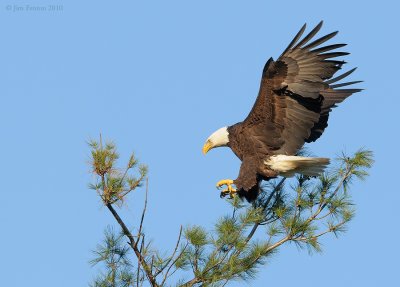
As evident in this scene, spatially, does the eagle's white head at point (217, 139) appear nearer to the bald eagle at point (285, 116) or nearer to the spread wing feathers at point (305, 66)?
the bald eagle at point (285, 116)

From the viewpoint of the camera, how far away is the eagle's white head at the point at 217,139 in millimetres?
7637

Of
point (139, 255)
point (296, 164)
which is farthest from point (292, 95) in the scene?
point (139, 255)

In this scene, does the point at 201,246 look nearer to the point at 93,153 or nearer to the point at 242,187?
the point at 93,153

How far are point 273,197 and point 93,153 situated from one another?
Result: 1.83 meters

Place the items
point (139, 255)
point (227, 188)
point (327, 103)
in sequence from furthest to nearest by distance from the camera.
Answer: point (327, 103), point (227, 188), point (139, 255)

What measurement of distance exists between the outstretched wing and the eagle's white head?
0.33 meters

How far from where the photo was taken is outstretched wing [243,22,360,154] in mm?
7059

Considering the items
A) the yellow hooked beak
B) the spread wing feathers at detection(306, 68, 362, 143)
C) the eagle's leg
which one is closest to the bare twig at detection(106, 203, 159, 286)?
the eagle's leg

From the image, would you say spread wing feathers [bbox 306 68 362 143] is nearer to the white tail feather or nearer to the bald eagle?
the bald eagle

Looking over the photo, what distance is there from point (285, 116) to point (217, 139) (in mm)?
807

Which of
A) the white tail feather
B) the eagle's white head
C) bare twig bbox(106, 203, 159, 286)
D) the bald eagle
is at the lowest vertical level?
bare twig bbox(106, 203, 159, 286)

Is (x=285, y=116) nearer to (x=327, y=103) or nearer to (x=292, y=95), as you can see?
(x=292, y=95)

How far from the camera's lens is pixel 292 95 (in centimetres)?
712

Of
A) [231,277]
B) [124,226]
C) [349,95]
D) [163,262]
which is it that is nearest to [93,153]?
[124,226]
